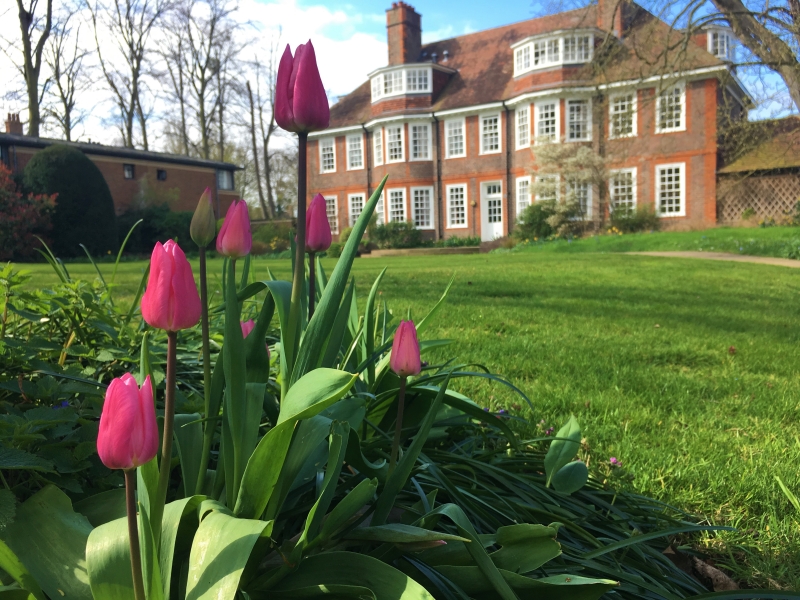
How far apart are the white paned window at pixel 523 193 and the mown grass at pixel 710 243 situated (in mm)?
5733

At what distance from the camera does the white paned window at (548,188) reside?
20.9 meters

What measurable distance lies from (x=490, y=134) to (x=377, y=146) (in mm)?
5209

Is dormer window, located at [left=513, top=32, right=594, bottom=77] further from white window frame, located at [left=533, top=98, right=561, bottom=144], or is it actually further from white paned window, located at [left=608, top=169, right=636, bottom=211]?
white paned window, located at [left=608, top=169, right=636, bottom=211]

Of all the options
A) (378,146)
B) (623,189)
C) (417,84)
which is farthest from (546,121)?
(378,146)

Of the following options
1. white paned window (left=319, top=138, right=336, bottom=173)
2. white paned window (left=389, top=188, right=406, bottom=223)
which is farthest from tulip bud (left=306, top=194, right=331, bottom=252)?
white paned window (left=319, top=138, right=336, bottom=173)

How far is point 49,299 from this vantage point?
5.94 ft

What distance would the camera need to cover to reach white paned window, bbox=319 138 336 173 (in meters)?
27.9

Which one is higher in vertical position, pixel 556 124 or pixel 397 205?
pixel 556 124

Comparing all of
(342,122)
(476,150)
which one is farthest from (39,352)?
(342,122)

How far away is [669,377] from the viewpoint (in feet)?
9.98

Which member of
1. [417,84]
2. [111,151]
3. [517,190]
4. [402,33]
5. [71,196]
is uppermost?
[402,33]

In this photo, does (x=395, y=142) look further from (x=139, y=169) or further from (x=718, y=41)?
(x=718, y=41)

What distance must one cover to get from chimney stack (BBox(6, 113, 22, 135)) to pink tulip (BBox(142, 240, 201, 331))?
25.7 meters

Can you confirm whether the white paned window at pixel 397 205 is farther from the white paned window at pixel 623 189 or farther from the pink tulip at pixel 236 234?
the pink tulip at pixel 236 234
